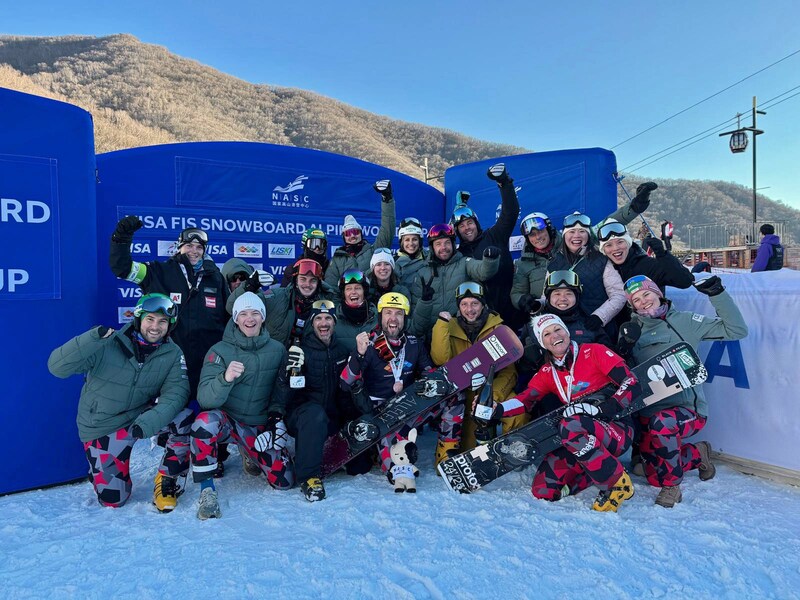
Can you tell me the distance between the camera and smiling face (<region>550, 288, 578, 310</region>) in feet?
12.3

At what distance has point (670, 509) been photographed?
10.4ft

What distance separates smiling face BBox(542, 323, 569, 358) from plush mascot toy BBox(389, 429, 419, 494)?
3.94ft

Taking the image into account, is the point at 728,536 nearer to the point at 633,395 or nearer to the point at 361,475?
the point at 633,395

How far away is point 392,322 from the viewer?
384 centimetres

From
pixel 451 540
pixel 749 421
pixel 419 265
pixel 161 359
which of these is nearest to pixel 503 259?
pixel 419 265

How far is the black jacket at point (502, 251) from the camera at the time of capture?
15.8 ft

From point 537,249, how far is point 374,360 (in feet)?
6.36

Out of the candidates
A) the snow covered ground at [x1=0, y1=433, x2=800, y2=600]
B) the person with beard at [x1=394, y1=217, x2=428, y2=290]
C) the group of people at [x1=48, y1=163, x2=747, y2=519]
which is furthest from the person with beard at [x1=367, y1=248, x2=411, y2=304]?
the snow covered ground at [x1=0, y1=433, x2=800, y2=600]

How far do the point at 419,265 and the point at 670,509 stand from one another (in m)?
2.82

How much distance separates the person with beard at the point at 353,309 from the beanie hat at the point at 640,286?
1944 millimetres

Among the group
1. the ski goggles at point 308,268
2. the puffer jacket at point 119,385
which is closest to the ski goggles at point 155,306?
the puffer jacket at point 119,385

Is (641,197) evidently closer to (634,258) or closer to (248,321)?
(634,258)

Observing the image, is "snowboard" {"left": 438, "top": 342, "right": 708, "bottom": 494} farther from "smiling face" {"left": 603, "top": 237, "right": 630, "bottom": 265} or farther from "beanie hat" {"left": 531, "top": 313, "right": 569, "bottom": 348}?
"smiling face" {"left": 603, "top": 237, "right": 630, "bottom": 265}

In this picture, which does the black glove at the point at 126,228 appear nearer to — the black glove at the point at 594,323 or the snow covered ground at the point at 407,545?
the snow covered ground at the point at 407,545
